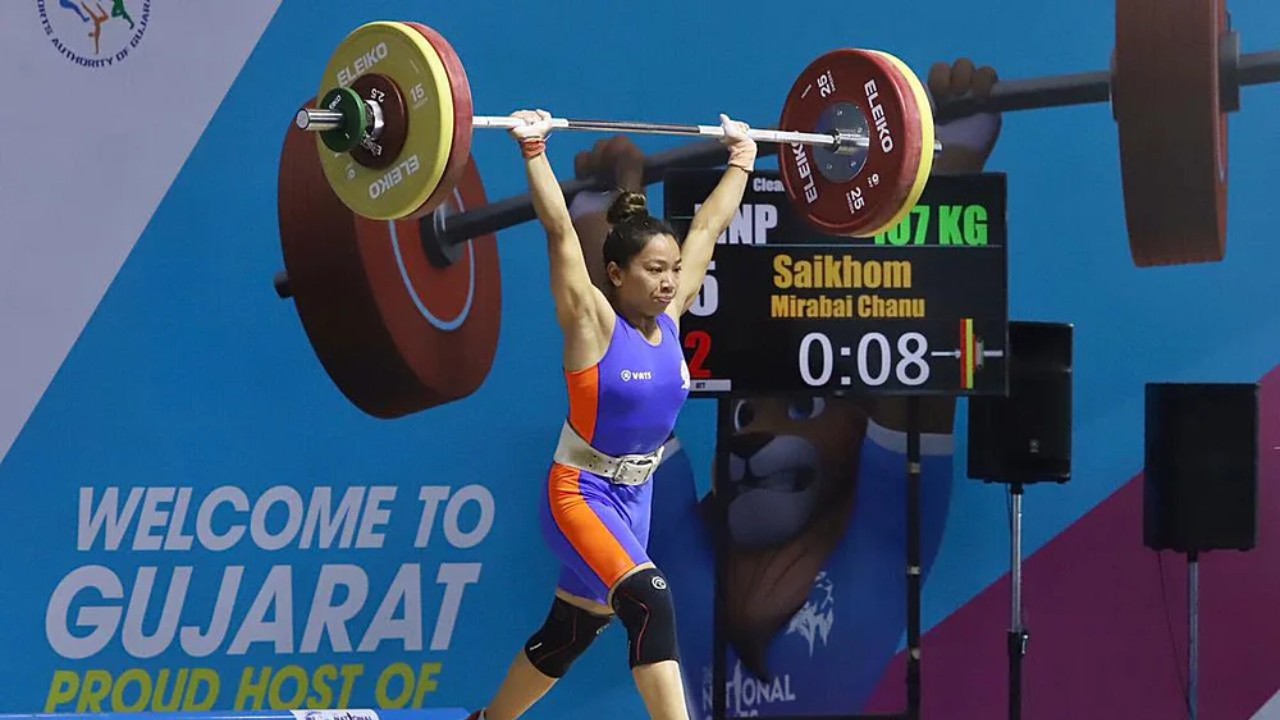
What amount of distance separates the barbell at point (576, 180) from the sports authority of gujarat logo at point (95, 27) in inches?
17.2

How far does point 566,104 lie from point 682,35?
1.17 feet

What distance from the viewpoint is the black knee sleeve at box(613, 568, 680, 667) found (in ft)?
10.8

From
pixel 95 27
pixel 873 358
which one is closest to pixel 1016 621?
pixel 873 358

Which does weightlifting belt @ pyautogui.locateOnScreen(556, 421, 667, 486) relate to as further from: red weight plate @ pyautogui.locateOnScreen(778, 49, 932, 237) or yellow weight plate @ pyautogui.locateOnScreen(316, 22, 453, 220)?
red weight plate @ pyautogui.locateOnScreen(778, 49, 932, 237)

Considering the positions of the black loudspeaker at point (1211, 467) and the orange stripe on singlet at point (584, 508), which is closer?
the orange stripe on singlet at point (584, 508)

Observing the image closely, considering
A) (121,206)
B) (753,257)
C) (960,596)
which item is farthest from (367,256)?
(960,596)

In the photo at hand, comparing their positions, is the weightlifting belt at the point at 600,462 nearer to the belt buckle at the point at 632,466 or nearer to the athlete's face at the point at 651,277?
the belt buckle at the point at 632,466

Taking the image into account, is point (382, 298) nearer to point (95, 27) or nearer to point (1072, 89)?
point (95, 27)

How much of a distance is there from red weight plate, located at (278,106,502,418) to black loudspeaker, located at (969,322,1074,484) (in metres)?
1.27

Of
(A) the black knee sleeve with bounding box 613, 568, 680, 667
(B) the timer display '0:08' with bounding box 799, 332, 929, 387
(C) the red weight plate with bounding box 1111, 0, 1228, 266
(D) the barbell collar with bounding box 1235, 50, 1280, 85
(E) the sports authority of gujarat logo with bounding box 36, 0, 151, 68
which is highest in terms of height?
(D) the barbell collar with bounding box 1235, 50, 1280, 85

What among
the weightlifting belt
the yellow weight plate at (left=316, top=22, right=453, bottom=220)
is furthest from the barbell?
the weightlifting belt

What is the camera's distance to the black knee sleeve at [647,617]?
3307mm

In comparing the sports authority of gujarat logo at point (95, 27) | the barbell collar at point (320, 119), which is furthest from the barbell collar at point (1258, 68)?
the sports authority of gujarat logo at point (95, 27)

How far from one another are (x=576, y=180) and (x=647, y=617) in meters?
1.42
